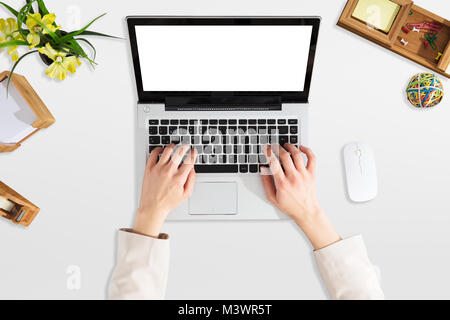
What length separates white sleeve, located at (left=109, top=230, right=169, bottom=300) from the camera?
0.80 meters

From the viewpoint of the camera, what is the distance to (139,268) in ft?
2.67

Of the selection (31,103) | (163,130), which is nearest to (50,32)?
(31,103)

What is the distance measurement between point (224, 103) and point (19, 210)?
650 mm

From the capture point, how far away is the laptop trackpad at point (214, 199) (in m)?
0.93

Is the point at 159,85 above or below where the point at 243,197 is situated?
above

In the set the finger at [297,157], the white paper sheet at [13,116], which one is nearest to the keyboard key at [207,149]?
the finger at [297,157]

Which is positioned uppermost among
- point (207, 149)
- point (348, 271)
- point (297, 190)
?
point (207, 149)

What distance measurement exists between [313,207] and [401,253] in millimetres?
335

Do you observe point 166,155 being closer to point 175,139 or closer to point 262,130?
point 175,139

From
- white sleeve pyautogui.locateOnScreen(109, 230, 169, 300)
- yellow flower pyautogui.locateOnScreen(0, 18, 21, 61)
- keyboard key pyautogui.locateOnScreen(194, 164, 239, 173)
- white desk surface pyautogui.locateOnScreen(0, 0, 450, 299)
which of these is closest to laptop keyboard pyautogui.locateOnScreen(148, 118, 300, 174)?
keyboard key pyautogui.locateOnScreen(194, 164, 239, 173)

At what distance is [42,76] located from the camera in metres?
0.96

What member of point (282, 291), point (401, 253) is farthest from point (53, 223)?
point (401, 253)

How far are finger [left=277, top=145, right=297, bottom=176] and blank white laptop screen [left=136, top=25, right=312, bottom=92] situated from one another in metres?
0.17
